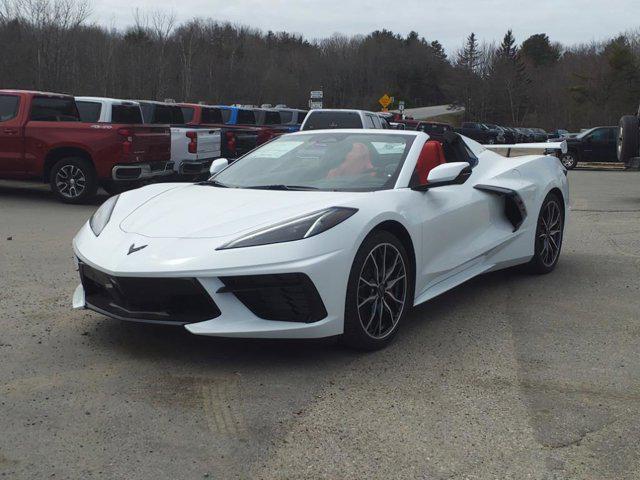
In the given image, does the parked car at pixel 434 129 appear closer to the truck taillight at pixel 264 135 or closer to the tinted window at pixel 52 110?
the truck taillight at pixel 264 135

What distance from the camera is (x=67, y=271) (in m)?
6.22

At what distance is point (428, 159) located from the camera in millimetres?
5035

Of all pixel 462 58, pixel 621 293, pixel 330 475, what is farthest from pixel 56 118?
pixel 462 58

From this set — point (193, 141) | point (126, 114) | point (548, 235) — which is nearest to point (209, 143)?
point (193, 141)

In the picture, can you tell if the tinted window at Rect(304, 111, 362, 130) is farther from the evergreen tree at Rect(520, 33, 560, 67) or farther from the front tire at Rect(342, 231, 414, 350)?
the evergreen tree at Rect(520, 33, 560, 67)

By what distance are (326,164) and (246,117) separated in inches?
602

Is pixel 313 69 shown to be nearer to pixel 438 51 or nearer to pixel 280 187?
pixel 438 51

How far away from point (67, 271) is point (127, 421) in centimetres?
339

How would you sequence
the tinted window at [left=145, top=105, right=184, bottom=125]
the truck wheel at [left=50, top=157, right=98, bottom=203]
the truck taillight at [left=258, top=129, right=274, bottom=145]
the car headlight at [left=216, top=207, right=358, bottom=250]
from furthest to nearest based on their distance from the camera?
1. the truck taillight at [left=258, top=129, right=274, bottom=145]
2. the tinted window at [left=145, top=105, right=184, bottom=125]
3. the truck wheel at [left=50, top=157, right=98, bottom=203]
4. the car headlight at [left=216, top=207, right=358, bottom=250]

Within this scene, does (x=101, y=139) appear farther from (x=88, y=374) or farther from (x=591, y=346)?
(x=591, y=346)

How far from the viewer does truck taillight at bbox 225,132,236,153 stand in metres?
15.1

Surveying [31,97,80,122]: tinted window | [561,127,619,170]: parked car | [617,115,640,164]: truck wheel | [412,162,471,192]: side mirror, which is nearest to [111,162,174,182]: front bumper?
[31,97,80,122]: tinted window

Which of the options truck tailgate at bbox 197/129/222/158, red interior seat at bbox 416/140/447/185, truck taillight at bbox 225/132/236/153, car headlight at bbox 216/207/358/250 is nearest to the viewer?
car headlight at bbox 216/207/358/250

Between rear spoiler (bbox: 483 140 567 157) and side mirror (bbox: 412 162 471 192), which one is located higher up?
rear spoiler (bbox: 483 140 567 157)
